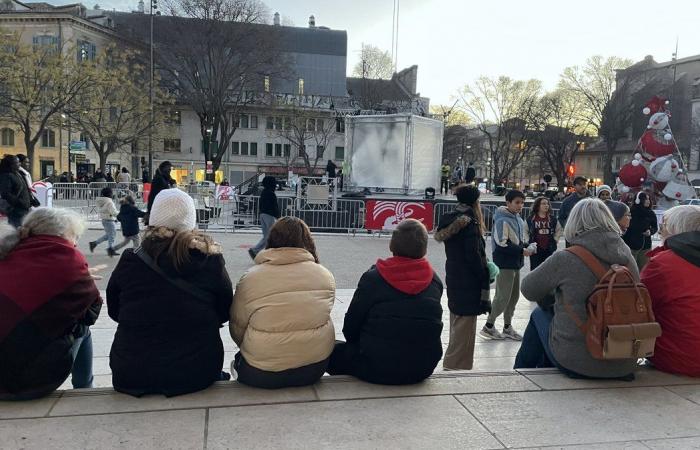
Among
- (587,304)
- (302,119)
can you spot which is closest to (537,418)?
(587,304)

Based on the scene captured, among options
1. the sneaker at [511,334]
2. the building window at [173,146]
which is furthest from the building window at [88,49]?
the sneaker at [511,334]

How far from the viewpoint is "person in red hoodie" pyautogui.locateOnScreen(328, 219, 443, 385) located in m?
3.85

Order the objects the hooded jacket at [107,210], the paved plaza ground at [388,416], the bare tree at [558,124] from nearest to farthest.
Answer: the paved plaza ground at [388,416] < the hooded jacket at [107,210] < the bare tree at [558,124]

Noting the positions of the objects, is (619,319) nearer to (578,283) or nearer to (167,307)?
(578,283)

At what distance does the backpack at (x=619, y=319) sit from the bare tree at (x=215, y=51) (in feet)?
143

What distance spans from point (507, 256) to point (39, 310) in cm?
A: 562

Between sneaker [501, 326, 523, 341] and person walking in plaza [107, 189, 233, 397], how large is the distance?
467 centimetres

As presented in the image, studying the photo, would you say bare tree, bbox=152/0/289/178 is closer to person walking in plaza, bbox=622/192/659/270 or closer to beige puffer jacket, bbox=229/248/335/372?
person walking in plaza, bbox=622/192/659/270

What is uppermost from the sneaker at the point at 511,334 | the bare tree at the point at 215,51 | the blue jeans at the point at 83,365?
the bare tree at the point at 215,51

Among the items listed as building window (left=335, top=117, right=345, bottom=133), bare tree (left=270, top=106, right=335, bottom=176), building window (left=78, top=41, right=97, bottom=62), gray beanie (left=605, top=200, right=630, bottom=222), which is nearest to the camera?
gray beanie (left=605, top=200, right=630, bottom=222)

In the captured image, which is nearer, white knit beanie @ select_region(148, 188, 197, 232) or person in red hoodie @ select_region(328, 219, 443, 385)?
white knit beanie @ select_region(148, 188, 197, 232)

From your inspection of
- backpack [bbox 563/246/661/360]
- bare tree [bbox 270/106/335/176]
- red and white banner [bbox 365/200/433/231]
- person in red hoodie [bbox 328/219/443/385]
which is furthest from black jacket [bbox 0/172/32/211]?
bare tree [bbox 270/106/335/176]

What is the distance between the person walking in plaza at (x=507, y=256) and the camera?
7336 mm

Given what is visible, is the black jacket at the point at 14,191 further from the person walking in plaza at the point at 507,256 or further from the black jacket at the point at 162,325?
the person walking in plaza at the point at 507,256
